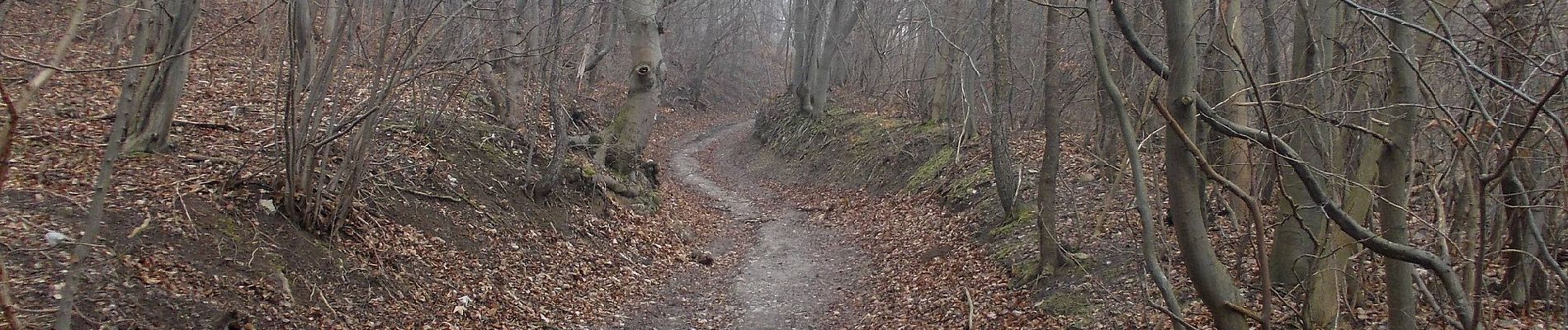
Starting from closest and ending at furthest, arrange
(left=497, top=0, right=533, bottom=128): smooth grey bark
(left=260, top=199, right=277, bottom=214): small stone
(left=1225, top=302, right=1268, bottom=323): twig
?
(left=1225, top=302, right=1268, bottom=323): twig < (left=260, top=199, right=277, bottom=214): small stone < (left=497, top=0, right=533, bottom=128): smooth grey bark

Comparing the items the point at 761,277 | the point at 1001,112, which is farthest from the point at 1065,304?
the point at 761,277

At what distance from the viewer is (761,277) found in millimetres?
10828

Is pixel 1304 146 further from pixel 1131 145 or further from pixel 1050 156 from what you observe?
pixel 1050 156

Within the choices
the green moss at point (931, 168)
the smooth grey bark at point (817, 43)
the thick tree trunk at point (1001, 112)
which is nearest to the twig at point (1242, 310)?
the thick tree trunk at point (1001, 112)

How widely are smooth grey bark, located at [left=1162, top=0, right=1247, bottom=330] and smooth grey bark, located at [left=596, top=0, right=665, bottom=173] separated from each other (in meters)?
10.4

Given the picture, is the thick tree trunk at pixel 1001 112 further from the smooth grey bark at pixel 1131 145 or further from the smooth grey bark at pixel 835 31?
the smooth grey bark at pixel 835 31

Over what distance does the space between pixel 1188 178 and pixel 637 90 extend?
10668 mm

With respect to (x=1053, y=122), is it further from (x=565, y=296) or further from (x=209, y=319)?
(x=209, y=319)

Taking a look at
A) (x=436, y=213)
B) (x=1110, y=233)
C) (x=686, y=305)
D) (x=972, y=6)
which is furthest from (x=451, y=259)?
(x=972, y=6)

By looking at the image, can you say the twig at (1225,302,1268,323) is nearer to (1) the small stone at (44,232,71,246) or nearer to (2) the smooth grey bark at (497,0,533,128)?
(1) the small stone at (44,232,71,246)

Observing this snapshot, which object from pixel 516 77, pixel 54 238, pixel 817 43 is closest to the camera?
pixel 54 238

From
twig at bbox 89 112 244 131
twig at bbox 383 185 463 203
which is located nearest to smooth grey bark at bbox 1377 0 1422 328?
twig at bbox 383 185 463 203

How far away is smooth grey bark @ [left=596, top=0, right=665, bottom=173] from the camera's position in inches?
519

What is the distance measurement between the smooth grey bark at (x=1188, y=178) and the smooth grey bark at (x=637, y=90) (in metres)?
10.4
